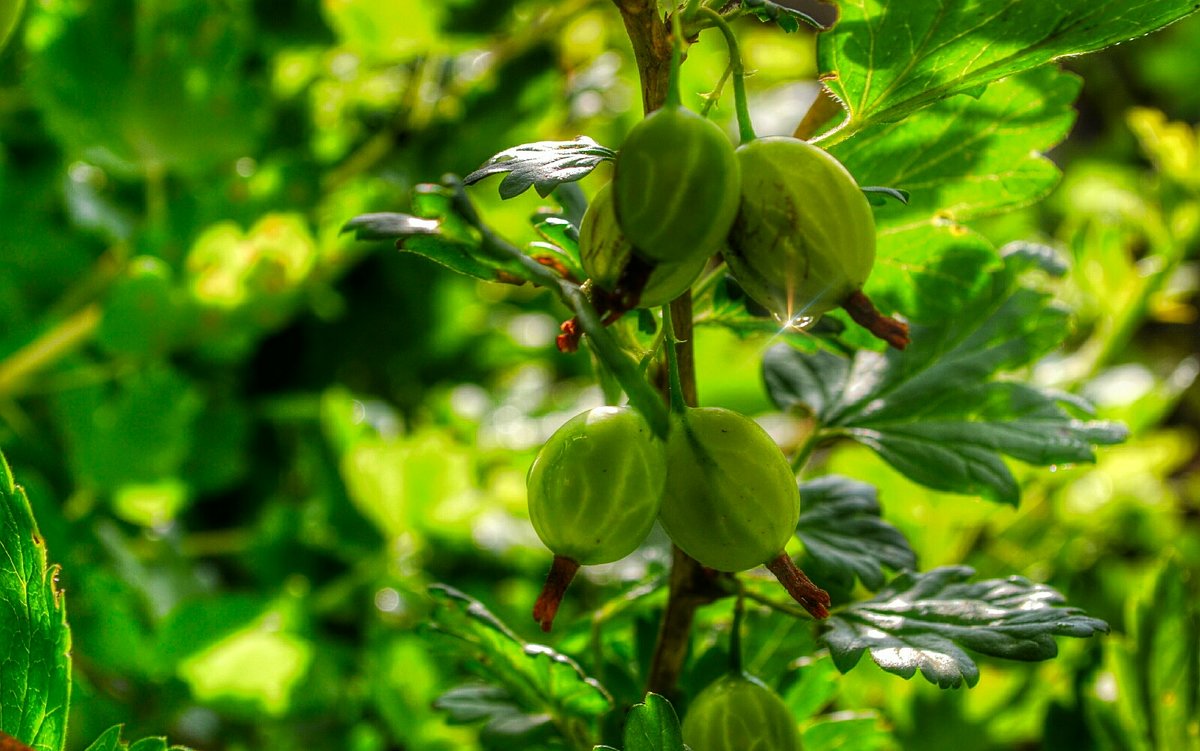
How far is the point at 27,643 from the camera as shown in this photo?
385 mm

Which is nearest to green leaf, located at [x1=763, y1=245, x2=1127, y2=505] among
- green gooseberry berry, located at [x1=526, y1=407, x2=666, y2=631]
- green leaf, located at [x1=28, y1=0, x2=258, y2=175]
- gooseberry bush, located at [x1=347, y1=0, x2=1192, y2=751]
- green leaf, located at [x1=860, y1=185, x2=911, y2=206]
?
gooseberry bush, located at [x1=347, y1=0, x2=1192, y2=751]

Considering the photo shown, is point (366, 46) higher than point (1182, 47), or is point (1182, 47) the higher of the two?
point (366, 46)

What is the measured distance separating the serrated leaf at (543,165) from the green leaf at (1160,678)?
18.3 inches

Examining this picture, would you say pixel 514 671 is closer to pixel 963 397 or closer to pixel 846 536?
pixel 846 536

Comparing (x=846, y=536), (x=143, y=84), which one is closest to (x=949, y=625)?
(x=846, y=536)

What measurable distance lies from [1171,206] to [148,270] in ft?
3.21

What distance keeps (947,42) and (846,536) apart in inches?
9.5

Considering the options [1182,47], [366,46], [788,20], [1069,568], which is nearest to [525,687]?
[788,20]

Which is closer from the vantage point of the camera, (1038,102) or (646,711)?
(646,711)

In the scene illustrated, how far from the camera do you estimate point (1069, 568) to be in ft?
2.77

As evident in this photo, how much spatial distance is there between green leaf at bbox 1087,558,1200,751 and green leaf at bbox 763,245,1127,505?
0.41ft

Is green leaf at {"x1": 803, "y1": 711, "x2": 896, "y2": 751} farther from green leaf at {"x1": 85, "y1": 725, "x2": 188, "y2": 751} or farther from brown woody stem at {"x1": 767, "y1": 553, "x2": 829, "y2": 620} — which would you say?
green leaf at {"x1": 85, "y1": 725, "x2": 188, "y2": 751}

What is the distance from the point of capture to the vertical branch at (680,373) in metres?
0.40

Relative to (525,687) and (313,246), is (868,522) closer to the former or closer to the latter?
(525,687)
